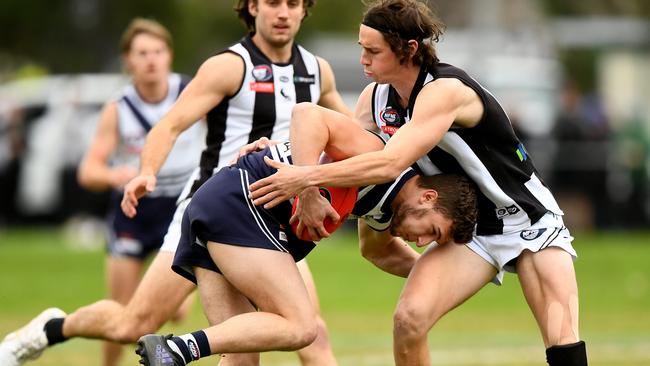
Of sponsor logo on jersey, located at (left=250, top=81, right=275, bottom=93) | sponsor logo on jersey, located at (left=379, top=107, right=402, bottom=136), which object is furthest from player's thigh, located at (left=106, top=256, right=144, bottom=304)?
sponsor logo on jersey, located at (left=379, top=107, right=402, bottom=136)

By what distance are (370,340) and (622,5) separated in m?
24.2

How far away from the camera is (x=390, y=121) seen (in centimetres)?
720

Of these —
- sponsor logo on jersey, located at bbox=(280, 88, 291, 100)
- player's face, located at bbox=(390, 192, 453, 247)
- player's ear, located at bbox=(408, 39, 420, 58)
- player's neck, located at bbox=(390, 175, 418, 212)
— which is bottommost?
player's face, located at bbox=(390, 192, 453, 247)

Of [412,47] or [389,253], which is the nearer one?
[412,47]

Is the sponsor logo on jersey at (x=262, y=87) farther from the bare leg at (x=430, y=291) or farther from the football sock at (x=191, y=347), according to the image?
the football sock at (x=191, y=347)

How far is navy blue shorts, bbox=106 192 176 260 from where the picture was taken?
9789 mm

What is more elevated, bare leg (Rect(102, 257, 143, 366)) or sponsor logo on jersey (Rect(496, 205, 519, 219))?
sponsor logo on jersey (Rect(496, 205, 519, 219))

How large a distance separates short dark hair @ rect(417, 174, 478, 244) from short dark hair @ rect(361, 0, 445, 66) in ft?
2.12

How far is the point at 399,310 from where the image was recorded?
23.6 feet

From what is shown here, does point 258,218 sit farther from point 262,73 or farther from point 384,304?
point 384,304

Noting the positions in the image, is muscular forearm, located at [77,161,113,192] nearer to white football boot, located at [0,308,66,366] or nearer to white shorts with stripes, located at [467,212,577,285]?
white football boot, located at [0,308,66,366]

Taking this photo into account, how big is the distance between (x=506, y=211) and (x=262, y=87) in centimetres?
181

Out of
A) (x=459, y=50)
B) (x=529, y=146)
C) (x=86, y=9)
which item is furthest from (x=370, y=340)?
(x=86, y=9)

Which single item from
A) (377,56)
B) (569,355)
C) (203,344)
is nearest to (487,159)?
(377,56)
